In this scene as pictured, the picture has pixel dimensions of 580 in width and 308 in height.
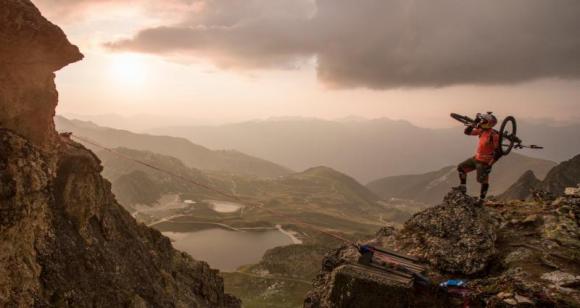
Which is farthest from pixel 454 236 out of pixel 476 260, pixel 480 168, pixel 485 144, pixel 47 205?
pixel 47 205

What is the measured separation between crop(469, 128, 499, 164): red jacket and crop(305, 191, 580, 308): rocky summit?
2.59 meters

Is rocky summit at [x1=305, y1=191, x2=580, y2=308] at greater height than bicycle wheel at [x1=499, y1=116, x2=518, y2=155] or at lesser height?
lesser

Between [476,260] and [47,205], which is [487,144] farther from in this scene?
[47,205]

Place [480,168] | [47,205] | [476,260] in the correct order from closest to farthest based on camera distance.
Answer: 1. [476,260]
2. [480,168]
3. [47,205]

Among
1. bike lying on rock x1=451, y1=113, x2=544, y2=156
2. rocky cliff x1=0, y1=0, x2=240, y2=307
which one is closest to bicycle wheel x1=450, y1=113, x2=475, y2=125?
bike lying on rock x1=451, y1=113, x2=544, y2=156

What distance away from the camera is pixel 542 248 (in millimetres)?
18953

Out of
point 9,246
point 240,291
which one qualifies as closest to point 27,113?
point 9,246

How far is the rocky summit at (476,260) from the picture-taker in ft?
46.6

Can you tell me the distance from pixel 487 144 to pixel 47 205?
27.9 metres

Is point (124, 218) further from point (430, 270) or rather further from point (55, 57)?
point (430, 270)

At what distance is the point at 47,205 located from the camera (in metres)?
25.3

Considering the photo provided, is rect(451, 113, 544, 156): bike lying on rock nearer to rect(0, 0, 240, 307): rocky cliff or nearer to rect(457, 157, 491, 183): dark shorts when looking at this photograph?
rect(457, 157, 491, 183): dark shorts

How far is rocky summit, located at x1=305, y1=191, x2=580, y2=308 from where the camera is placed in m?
14.2

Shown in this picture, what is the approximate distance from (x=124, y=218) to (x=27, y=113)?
16599mm
